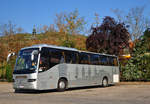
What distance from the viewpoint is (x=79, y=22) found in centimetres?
3828

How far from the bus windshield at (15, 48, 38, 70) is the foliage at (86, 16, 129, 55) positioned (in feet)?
38.7

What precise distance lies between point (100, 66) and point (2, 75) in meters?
14.8

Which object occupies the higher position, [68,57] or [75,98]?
[68,57]

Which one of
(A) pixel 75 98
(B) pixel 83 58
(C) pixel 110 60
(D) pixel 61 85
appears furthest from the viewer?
(C) pixel 110 60

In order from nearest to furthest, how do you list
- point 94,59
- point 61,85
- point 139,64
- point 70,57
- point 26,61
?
point 26,61, point 61,85, point 70,57, point 94,59, point 139,64

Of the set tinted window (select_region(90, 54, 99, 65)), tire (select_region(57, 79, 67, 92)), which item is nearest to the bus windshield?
tire (select_region(57, 79, 67, 92))

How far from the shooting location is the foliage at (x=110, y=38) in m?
25.1

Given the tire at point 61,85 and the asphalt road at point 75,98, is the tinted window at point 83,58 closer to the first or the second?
the tire at point 61,85

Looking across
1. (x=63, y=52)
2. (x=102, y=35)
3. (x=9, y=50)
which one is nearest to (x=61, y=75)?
(x=63, y=52)

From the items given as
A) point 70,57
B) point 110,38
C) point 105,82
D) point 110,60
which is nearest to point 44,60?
point 70,57

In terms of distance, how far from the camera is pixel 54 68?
50.0 ft

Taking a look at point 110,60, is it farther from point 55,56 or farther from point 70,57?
point 55,56

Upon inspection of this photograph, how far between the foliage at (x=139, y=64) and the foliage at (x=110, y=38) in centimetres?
152

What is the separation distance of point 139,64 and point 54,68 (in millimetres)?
13265
